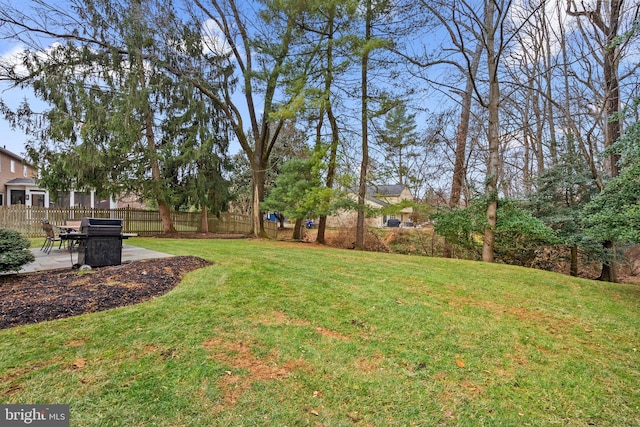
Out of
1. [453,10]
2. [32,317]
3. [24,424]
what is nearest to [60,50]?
[32,317]

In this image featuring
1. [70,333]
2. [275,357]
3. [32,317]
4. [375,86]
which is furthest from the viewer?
[375,86]

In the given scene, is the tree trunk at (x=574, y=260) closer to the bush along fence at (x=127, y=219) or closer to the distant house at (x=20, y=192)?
the bush along fence at (x=127, y=219)

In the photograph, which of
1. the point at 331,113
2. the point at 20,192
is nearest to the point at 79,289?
the point at 331,113

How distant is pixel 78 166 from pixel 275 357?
13.1m

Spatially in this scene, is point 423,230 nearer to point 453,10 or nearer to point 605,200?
point 605,200

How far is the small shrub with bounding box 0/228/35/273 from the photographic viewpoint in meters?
4.35

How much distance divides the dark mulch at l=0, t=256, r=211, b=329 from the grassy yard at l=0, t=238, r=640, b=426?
1.09 ft

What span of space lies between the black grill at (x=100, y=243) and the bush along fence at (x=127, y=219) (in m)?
8.38

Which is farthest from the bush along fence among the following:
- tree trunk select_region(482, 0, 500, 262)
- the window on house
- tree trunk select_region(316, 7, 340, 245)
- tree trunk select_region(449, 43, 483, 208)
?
tree trunk select_region(482, 0, 500, 262)

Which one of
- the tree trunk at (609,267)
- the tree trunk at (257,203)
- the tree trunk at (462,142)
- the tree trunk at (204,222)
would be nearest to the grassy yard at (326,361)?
the tree trunk at (609,267)

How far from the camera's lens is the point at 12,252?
14.6ft

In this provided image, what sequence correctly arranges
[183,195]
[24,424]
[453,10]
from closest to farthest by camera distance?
[24,424], [453,10], [183,195]

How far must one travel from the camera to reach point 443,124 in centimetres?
1146

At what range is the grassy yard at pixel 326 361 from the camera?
78.7 inches
